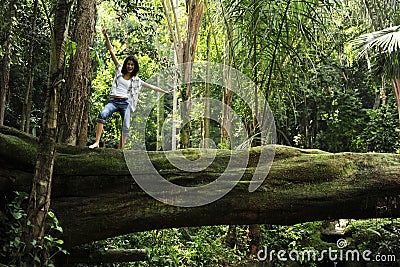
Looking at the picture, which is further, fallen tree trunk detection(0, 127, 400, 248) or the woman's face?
the woman's face

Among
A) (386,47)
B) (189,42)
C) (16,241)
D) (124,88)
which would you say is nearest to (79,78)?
(124,88)

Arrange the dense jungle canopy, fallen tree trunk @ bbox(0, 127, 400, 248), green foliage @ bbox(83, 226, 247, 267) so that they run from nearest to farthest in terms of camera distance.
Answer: the dense jungle canopy < fallen tree trunk @ bbox(0, 127, 400, 248) < green foliage @ bbox(83, 226, 247, 267)

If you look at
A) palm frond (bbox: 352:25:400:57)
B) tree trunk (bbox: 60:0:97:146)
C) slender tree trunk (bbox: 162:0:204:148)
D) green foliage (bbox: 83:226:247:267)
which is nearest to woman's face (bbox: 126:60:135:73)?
tree trunk (bbox: 60:0:97:146)

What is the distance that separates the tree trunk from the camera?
16.2ft

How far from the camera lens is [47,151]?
3.35 meters

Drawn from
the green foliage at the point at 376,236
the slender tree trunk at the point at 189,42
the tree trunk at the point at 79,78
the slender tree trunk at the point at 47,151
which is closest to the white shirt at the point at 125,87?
the tree trunk at the point at 79,78

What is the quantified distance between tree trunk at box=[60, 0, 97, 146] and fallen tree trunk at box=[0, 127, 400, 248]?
0.56 metres

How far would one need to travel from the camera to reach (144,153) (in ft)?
14.8

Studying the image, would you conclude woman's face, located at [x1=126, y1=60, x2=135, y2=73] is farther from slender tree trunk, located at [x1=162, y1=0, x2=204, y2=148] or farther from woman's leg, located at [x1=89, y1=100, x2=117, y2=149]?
slender tree trunk, located at [x1=162, y1=0, x2=204, y2=148]

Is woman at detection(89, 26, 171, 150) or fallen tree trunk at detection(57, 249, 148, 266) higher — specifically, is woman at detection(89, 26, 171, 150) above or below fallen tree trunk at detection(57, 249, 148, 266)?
above

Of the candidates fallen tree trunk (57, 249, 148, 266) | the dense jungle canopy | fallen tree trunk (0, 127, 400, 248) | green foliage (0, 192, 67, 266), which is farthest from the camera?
fallen tree trunk (57, 249, 148, 266)

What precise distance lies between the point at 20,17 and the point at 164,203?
450cm

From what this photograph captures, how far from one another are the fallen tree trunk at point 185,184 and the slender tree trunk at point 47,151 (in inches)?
33.1

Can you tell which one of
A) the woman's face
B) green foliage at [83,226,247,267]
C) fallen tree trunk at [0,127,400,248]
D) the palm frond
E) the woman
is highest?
the palm frond
